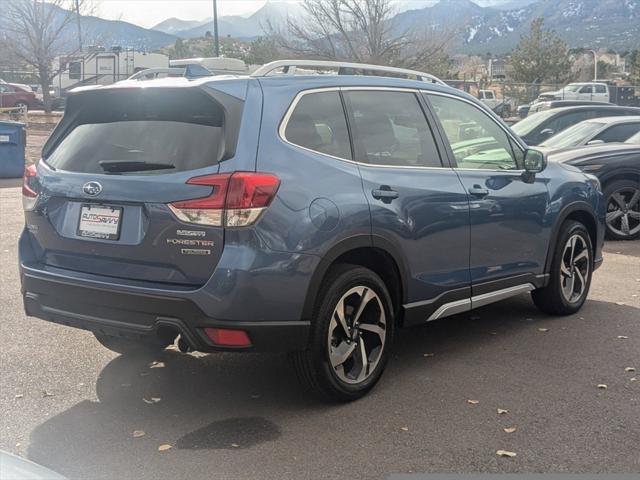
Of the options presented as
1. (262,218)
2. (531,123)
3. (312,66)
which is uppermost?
(312,66)

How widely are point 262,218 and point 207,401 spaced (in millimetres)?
1271

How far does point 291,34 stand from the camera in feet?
103

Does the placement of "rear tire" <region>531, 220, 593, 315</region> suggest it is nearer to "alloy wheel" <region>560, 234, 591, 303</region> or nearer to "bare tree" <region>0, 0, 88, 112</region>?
"alloy wheel" <region>560, 234, 591, 303</region>

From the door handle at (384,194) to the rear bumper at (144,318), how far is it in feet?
2.93

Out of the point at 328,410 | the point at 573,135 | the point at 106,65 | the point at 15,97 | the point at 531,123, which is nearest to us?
the point at 328,410

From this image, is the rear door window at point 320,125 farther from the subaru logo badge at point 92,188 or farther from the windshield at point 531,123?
the windshield at point 531,123

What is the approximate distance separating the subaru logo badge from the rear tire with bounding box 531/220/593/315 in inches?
143

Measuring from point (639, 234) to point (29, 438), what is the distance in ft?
28.0

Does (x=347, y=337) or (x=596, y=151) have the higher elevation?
(x=596, y=151)

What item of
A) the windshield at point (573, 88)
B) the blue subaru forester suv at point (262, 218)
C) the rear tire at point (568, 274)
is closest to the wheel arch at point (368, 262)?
the blue subaru forester suv at point (262, 218)

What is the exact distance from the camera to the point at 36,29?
3175 centimetres

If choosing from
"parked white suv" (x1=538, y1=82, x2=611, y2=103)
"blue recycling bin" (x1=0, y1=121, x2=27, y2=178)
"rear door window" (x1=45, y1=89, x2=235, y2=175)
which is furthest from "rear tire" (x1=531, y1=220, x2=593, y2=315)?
"parked white suv" (x1=538, y1=82, x2=611, y2=103)

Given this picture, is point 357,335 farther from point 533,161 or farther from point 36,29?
point 36,29

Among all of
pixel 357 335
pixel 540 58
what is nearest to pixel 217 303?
pixel 357 335
